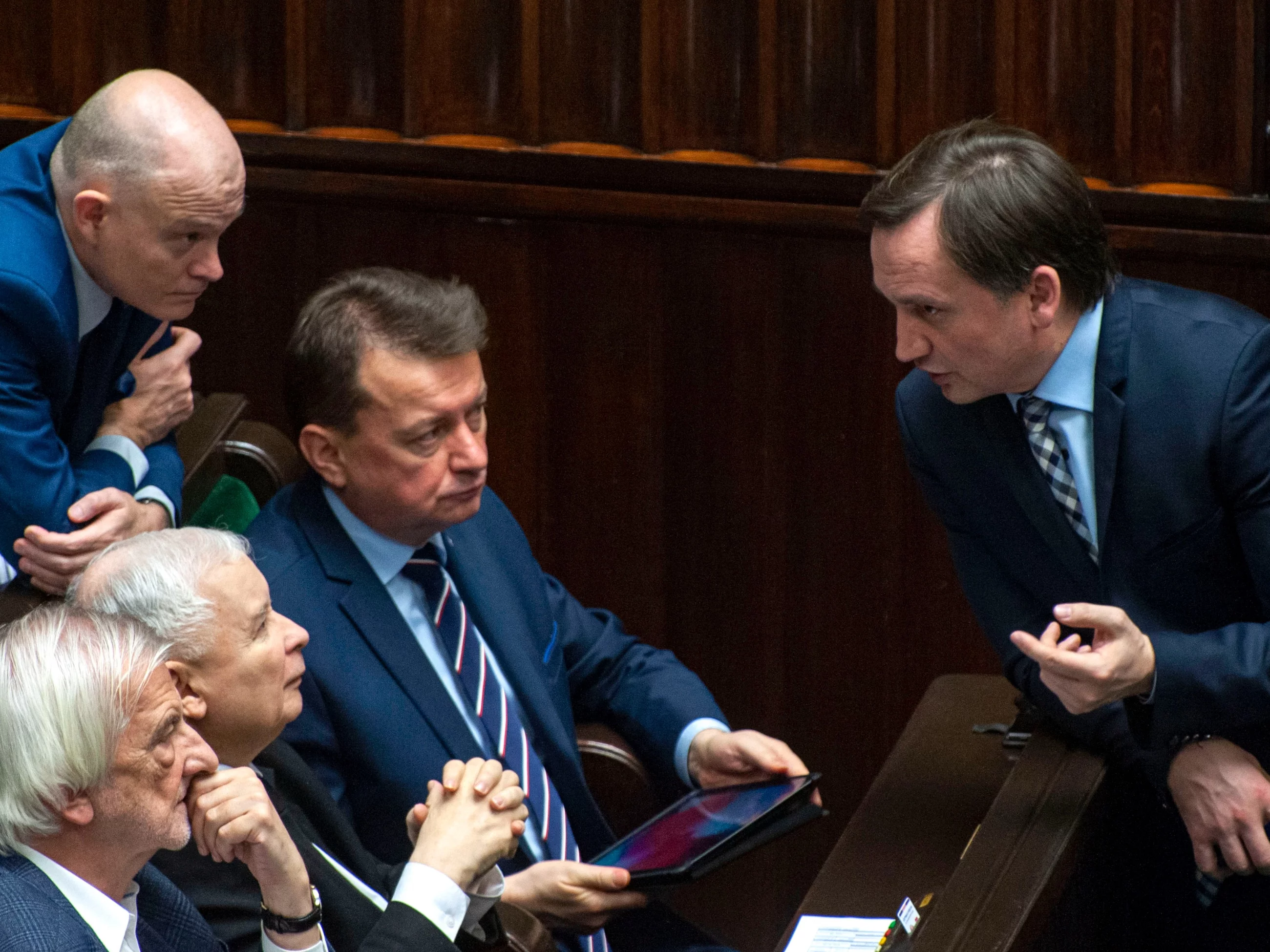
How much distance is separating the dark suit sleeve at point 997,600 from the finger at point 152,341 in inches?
47.7

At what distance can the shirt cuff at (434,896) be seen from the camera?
1.92 meters

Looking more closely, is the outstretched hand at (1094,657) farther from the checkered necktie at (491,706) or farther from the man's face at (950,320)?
the checkered necktie at (491,706)

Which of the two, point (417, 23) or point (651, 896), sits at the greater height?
→ point (417, 23)

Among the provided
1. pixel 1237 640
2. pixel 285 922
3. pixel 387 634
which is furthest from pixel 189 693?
pixel 1237 640

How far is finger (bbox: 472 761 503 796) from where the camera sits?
2.03 metres

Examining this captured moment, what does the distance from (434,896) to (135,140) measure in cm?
120

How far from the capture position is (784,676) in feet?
11.7

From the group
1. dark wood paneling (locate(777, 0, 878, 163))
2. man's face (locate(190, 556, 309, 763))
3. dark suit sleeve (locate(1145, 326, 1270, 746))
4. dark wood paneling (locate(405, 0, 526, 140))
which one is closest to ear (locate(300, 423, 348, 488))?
man's face (locate(190, 556, 309, 763))

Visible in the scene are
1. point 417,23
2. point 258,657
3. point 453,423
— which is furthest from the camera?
point 417,23

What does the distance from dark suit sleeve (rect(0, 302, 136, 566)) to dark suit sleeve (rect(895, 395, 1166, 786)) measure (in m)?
1.18

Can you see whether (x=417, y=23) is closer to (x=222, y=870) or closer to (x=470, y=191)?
(x=470, y=191)

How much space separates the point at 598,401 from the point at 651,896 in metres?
1.44

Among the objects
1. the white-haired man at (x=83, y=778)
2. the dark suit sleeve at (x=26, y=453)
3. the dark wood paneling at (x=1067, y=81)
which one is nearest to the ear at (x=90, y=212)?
the dark suit sleeve at (x=26, y=453)

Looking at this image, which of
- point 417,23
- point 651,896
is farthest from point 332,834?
point 417,23
